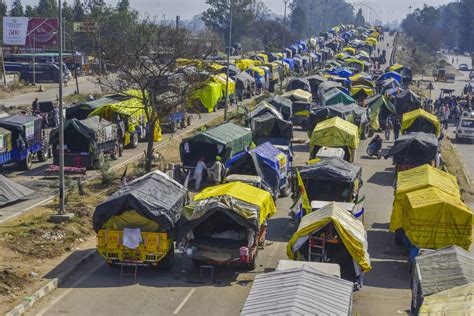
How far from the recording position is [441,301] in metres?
13.9

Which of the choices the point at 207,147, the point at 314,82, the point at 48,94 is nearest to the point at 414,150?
the point at 207,147

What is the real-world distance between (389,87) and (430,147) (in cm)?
3149

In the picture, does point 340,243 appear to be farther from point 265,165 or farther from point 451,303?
point 265,165

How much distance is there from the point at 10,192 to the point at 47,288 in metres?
8.67

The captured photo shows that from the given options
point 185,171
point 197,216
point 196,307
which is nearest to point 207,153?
point 185,171

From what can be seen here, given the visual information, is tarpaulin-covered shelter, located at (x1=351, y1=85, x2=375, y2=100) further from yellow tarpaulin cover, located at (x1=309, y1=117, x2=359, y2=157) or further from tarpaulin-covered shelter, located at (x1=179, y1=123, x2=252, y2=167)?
tarpaulin-covered shelter, located at (x1=179, y1=123, x2=252, y2=167)

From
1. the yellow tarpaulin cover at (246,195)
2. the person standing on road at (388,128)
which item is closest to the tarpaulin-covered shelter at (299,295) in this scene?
the yellow tarpaulin cover at (246,195)

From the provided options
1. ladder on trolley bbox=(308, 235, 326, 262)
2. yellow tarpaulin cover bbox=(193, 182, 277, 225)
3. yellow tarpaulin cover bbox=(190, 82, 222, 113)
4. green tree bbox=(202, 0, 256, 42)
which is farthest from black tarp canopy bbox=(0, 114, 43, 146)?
green tree bbox=(202, 0, 256, 42)

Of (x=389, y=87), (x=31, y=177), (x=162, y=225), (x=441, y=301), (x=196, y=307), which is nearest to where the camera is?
(x=441, y=301)

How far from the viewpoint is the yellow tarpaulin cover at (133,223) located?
19609 mm

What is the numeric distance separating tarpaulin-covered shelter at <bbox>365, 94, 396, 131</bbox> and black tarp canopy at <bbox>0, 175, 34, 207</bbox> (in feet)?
86.2

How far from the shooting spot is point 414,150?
33344 millimetres

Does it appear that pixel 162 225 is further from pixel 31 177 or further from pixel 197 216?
pixel 31 177

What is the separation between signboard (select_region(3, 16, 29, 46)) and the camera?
73.1 m
